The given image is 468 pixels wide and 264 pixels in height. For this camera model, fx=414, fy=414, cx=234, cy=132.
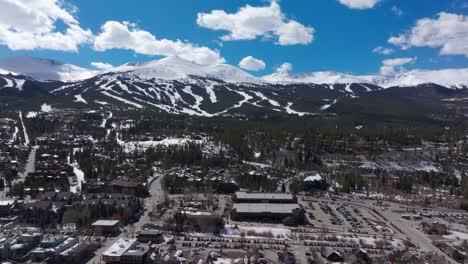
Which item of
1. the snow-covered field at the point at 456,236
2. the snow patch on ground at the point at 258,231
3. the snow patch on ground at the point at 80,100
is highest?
the snow patch on ground at the point at 80,100

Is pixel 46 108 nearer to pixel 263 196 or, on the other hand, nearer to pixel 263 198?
pixel 263 196

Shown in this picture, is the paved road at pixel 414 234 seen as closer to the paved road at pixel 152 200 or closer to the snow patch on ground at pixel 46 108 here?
the paved road at pixel 152 200

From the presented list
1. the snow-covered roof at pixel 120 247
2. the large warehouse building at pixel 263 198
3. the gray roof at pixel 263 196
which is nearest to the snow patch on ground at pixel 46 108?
the gray roof at pixel 263 196

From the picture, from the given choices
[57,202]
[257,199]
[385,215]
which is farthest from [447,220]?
[57,202]

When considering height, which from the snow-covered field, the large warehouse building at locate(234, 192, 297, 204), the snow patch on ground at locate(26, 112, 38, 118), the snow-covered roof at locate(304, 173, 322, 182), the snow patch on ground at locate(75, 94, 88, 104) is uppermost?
the snow patch on ground at locate(75, 94, 88, 104)

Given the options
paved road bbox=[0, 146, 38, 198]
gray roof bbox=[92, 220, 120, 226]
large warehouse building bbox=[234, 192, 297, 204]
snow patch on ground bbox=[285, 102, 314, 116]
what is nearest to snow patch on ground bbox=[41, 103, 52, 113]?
paved road bbox=[0, 146, 38, 198]

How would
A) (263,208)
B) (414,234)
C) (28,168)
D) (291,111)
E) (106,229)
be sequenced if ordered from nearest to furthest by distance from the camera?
1. (106,229)
2. (414,234)
3. (263,208)
4. (28,168)
5. (291,111)

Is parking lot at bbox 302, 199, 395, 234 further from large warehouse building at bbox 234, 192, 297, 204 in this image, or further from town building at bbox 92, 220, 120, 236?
town building at bbox 92, 220, 120, 236

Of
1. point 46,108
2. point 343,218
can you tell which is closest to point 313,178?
point 343,218
